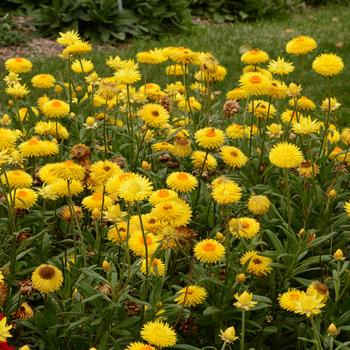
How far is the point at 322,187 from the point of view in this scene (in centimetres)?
344

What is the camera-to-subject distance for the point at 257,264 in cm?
265

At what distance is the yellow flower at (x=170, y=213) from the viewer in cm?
244

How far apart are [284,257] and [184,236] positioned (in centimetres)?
51

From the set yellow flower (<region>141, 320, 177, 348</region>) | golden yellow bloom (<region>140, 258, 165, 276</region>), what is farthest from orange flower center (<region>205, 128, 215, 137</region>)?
yellow flower (<region>141, 320, 177, 348</region>)

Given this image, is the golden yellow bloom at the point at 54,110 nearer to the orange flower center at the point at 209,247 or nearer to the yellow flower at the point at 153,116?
the yellow flower at the point at 153,116

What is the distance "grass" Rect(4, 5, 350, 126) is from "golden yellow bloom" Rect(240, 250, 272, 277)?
12.0ft

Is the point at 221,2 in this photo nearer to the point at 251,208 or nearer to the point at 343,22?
the point at 343,22

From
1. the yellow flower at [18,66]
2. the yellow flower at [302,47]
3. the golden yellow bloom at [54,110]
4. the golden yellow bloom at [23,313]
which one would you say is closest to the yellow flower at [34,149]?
the golden yellow bloom at [54,110]

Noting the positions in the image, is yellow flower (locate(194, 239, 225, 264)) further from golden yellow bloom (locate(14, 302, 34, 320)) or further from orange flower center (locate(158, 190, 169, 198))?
golden yellow bloom (locate(14, 302, 34, 320))

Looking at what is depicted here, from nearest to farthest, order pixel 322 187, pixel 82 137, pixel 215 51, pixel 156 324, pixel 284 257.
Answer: pixel 156 324 → pixel 284 257 → pixel 322 187 → pixel 82 137 → pixel 215 51

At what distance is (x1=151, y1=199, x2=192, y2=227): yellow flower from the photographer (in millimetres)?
2436

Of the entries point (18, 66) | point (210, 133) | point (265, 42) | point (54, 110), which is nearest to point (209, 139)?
point (210, 133)

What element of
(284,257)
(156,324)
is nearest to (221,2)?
(284,257)

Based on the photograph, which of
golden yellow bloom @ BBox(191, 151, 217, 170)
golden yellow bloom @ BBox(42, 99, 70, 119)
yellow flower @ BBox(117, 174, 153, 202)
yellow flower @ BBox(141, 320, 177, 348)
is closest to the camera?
yellow flower @ BBox(141, 320, 177, 348)
